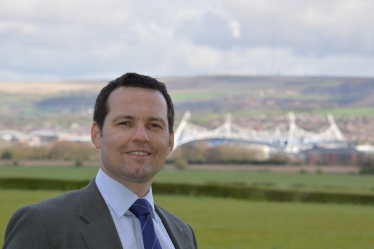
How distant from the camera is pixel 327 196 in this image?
3428 cm

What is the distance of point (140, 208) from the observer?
8.89 ft

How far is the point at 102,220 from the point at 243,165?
75.2m

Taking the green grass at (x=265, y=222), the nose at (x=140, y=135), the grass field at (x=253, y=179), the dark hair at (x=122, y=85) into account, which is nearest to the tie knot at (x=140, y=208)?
the nose at (x=140, y=135)

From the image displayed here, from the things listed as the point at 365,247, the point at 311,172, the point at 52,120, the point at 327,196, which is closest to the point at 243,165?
the point at 311,172

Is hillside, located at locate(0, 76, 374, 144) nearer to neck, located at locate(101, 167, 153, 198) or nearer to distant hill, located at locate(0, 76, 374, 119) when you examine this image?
distant hill, located at locate(0, 76, 374, 119)

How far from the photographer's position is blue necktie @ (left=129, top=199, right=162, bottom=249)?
2650mm

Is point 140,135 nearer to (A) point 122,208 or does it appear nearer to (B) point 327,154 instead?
(A) point 122,208

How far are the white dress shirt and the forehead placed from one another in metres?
0.25

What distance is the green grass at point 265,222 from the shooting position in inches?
750

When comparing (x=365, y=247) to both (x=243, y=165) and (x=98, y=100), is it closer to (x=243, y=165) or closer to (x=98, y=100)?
(x=98, y=100)

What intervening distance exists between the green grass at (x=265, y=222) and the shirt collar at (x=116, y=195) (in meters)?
14.0

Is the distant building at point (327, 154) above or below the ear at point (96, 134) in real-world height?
below

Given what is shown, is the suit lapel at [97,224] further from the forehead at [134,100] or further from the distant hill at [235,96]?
the distant hill at [235,96]

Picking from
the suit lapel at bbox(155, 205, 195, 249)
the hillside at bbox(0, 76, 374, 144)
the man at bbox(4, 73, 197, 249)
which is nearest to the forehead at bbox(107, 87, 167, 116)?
the man at bbox(4, 73, 197, 249)
